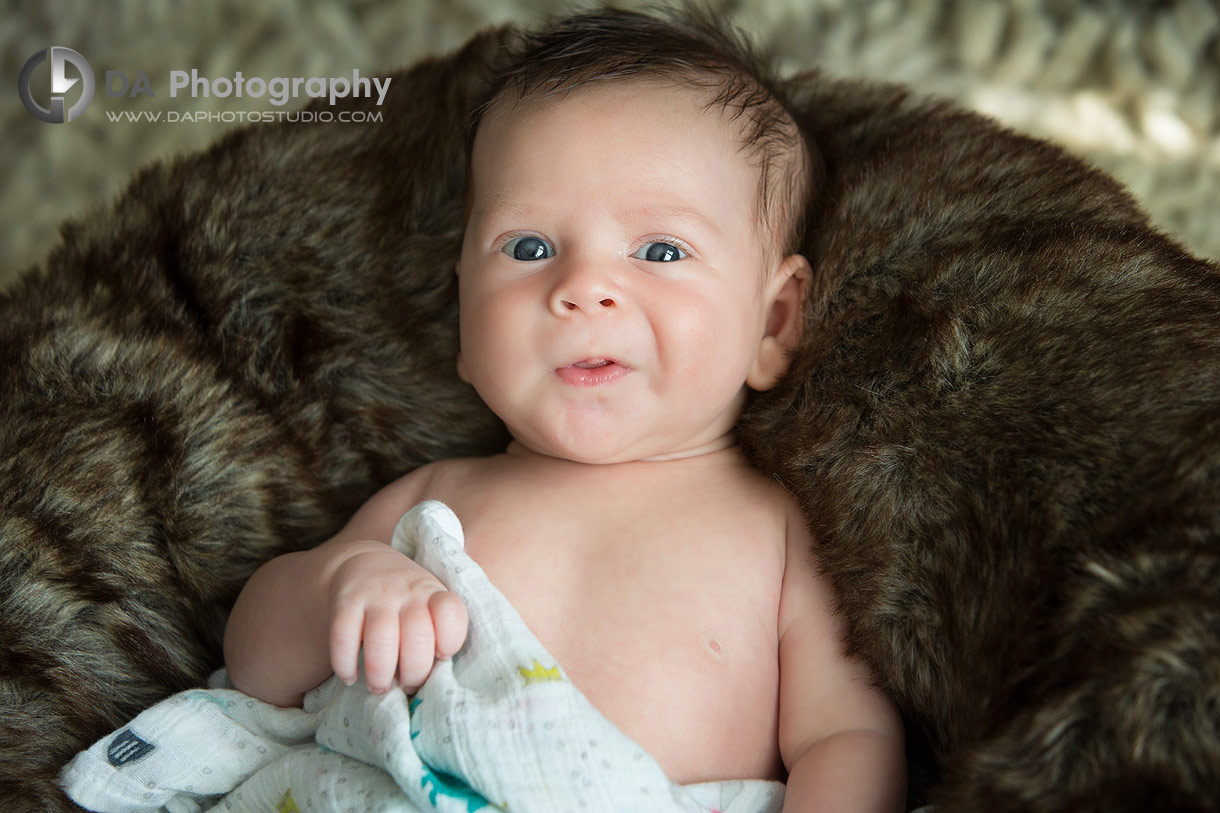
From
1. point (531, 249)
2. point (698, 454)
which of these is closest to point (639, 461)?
point (698, 454)

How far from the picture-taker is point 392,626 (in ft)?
3.47

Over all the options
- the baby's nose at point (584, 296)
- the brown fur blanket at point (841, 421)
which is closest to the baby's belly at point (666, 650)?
the brown fur blanket at point (841, 421)

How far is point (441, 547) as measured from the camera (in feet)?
3.87

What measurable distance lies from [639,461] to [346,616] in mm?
455

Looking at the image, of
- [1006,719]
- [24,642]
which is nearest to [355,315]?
[24,642]

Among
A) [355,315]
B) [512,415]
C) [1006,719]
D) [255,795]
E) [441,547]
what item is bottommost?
[255,795]

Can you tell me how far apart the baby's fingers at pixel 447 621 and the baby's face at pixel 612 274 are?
0.28 metres

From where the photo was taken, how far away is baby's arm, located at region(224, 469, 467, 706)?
1059mm

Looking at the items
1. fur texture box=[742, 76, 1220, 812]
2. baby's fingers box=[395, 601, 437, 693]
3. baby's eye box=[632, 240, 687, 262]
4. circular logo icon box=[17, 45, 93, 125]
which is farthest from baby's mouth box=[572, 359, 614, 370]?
circular logo icon box=[17, 45, 93, 125]

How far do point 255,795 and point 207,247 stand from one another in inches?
27.9

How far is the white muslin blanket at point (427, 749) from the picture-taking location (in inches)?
40.0

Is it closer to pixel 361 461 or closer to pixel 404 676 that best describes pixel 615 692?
pixel 404 676

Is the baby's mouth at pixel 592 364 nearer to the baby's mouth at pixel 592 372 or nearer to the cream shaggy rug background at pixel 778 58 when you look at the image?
the baby's mouth at pixel 592 372

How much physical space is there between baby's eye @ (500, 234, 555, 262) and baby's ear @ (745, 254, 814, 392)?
0.30 m
